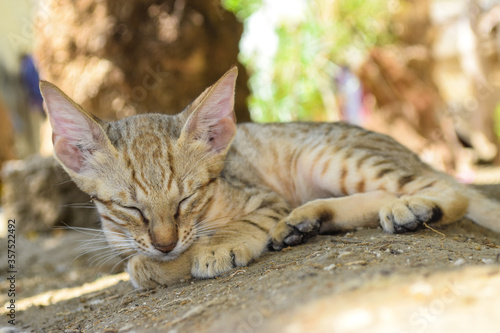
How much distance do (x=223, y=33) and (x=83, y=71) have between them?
1.80 metres

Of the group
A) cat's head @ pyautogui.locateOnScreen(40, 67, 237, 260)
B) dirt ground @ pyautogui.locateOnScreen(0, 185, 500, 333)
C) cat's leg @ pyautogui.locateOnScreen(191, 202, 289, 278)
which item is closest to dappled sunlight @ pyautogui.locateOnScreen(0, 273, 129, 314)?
dirt ground @ pyautogui.locateOnScreen(0, 185, 500, 333)

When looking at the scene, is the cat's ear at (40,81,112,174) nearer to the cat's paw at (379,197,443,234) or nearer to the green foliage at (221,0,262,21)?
the cat's paw at (379,197,443,234)

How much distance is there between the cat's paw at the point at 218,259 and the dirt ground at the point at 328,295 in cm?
6

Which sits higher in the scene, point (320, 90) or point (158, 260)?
point (320, 90)

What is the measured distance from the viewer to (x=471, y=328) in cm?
129

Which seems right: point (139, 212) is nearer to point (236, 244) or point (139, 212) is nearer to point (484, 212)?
point (236, 244)

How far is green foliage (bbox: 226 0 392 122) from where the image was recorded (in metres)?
8.81

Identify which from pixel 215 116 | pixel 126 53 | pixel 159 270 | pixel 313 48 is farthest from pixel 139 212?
pixel 313 48

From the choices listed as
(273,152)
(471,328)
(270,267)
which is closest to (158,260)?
(270,267)

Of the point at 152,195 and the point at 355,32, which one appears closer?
→ the point at 152,195

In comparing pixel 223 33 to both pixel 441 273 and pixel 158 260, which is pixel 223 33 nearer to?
pixel 158 260

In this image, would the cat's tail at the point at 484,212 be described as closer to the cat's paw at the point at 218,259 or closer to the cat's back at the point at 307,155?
the cat's back at the point at 307,155

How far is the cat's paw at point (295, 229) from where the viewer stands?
281 centimetres

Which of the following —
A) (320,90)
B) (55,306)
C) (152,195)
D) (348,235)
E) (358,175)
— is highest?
(320,90)
